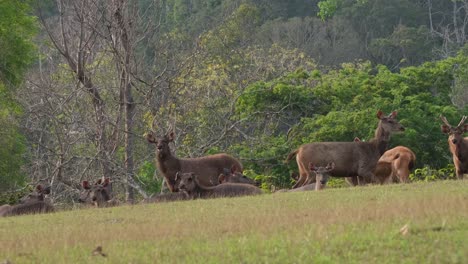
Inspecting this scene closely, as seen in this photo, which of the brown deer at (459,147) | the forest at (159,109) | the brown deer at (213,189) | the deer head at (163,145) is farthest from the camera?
the forest at (159,109)

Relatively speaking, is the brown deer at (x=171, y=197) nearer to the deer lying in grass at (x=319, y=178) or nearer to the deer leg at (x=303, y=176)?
the deer lying in grass at (x=319, y=178)

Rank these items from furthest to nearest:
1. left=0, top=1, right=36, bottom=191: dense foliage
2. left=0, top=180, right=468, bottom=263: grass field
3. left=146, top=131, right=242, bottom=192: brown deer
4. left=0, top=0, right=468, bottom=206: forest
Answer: left=0, top=1, right=36, bottom=191: dense foliage
left=0, top=0, right=468, bottom=206: forest
left=146, top=131, right=242, bottom=192: brown deer
left=0, top=180, right=468, bottom=263: grass field

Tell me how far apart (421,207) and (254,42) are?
143 ft

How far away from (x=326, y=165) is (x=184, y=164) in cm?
302

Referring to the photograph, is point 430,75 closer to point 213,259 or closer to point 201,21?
point 213,259

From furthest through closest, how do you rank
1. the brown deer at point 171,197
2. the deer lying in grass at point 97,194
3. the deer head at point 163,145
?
1. the deer head at point 163,145
2. the deer lying in grass at point 97,194
3. the brown deer at point 171,197

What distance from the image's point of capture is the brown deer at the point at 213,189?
18.8m

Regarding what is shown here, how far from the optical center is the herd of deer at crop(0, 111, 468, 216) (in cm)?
2050

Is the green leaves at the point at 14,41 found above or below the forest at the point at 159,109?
above

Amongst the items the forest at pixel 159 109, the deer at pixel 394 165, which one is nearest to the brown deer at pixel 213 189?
the deer at pixel 394 165

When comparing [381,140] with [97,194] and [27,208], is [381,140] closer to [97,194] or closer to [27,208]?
[97,194]

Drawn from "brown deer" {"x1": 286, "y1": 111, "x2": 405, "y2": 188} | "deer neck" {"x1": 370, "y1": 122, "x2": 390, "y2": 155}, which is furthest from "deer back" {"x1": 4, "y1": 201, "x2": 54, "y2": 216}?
"deer neck" {"x1": 370, "y1": 122, "x2": 390, "y2": 155}

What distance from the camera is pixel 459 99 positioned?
50.5 meters

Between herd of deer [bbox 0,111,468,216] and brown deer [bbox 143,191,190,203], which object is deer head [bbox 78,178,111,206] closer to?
herd of deer [bbox 0,111,468,216]
